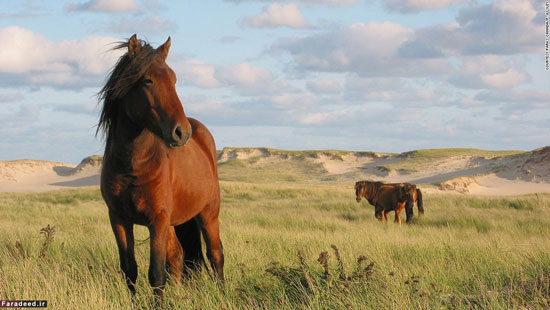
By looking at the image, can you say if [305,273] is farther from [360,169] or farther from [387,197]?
[360,169]

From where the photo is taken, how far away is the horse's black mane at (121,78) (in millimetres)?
4270

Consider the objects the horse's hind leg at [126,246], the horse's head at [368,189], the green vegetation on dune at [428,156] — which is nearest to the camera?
the horse's hind leg at [126,246]

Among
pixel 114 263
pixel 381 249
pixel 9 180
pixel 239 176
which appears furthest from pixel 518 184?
pixel 9 180

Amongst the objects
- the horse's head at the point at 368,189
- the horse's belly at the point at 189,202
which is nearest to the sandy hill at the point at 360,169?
the horse's head at the point at 368,189

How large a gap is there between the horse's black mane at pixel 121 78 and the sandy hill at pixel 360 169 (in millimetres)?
32851

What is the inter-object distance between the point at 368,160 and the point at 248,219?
52492 millimetres

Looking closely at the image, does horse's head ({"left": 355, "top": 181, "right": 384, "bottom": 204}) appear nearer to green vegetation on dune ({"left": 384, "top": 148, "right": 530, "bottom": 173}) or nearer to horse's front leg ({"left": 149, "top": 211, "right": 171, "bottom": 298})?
horse's front leg ({"left": 149, "top": 211, "right": 171, "bottom": 298})

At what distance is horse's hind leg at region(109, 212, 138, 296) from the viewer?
4.88m

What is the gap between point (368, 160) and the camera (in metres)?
65.1

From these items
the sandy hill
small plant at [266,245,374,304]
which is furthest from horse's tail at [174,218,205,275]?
the sandy hill

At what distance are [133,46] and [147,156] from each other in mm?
952

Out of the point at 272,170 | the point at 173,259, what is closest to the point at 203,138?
the point at 173,259

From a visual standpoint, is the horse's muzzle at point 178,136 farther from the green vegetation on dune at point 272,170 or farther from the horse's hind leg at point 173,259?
the green vegetation on dune at point 272,170

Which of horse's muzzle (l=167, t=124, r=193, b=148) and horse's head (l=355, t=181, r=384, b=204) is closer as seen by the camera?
horse's muzzle (l=167, t=124, r=193, b=148)
